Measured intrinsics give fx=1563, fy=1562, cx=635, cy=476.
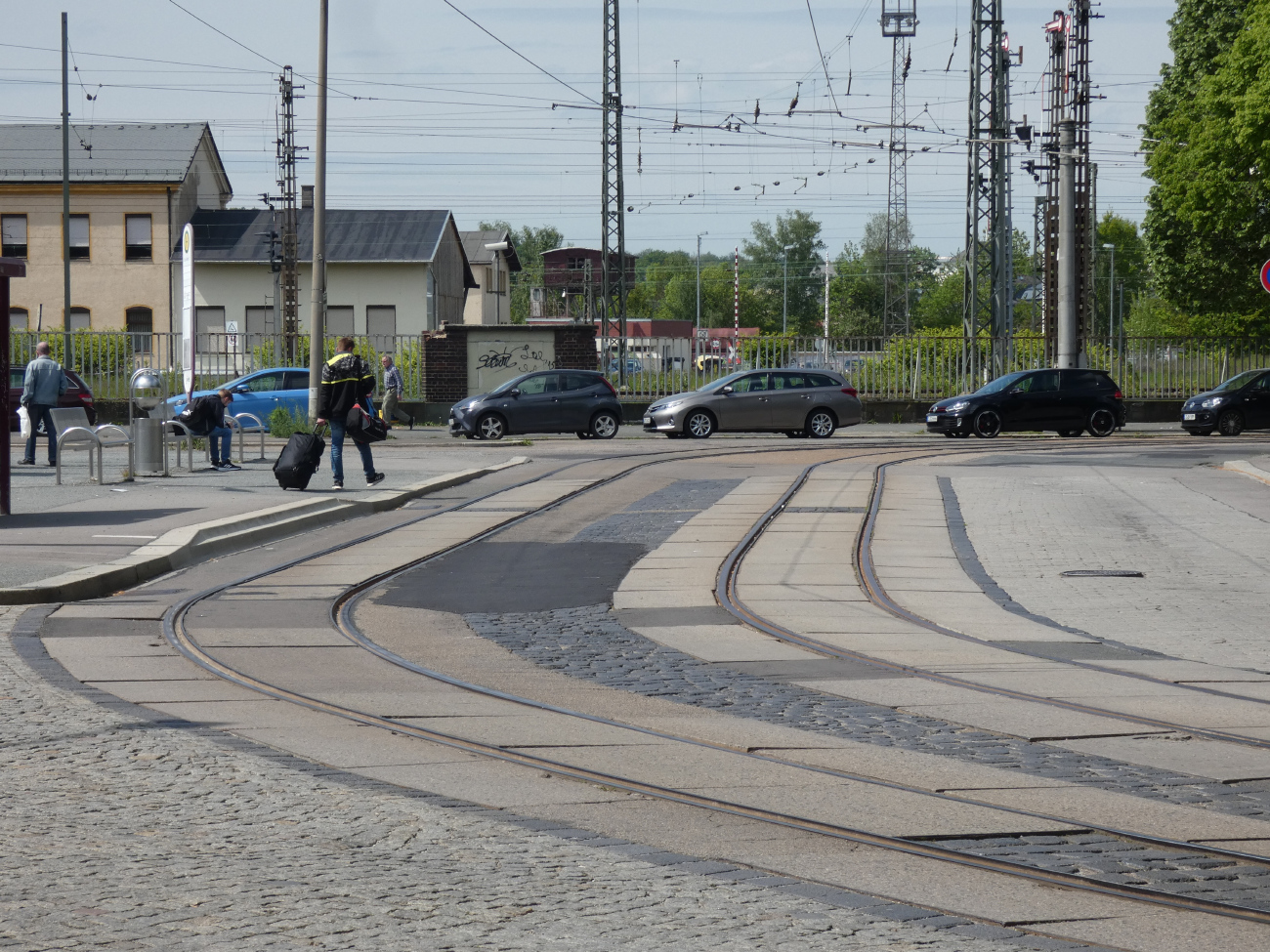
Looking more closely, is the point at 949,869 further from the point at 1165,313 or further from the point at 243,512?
the point at 1165,313

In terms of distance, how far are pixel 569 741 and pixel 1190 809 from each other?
2363mm

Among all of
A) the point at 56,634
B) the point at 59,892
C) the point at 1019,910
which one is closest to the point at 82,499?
the point at 56,634

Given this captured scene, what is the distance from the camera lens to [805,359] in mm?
40562

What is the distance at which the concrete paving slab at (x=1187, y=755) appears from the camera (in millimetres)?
5785

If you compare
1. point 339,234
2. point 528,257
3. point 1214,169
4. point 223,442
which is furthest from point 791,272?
point 223,442

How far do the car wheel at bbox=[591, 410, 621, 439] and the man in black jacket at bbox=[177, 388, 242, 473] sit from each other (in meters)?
12.2

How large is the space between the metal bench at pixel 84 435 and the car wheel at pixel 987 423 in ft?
63.5

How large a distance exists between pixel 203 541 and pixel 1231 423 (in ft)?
86.7

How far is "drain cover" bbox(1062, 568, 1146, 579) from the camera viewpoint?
37.8ft

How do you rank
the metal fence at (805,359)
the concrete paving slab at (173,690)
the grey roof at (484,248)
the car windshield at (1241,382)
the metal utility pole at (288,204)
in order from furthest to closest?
the grey roof at (484,248)
the metal utility pole at (288,204)
the metal fence at (805,359)
the car windshield at (1241,382)
the concrete paving slab at (173,690)

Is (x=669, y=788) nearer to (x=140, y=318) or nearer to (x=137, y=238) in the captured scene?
(x=140, y=318)

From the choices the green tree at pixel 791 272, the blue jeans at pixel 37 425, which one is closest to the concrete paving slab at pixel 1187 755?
the blue jeans at pixel 37 425

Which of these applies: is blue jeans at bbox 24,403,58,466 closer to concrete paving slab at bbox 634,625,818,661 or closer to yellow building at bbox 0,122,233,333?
concrete paving slab at bbox 634,625,818,661

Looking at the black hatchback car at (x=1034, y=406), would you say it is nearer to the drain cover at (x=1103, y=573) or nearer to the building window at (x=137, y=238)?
the drain cover at (x=1103, y=573)
